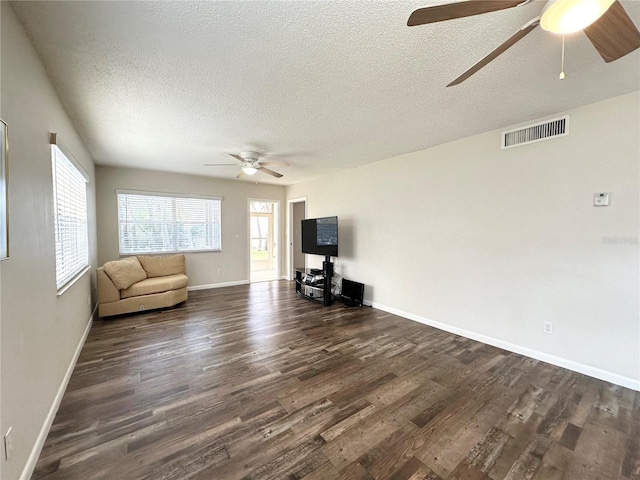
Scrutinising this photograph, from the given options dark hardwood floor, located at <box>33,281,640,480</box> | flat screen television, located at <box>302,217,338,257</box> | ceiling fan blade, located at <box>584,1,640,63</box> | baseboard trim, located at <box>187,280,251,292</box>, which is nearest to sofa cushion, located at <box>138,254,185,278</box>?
baseboard trim, located at <box>187,280,251,292</box>

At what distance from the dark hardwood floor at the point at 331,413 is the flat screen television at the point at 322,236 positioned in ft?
6.17

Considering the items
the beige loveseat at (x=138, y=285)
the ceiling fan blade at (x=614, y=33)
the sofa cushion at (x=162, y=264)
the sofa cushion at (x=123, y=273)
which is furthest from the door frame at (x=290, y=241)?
the ceiling fan blade at (x=614, y=33)

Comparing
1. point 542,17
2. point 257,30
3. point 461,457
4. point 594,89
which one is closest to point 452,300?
point 461,457

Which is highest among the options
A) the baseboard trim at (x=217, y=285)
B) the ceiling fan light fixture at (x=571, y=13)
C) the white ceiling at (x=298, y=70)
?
the white ceiling at (x=298, y=70)

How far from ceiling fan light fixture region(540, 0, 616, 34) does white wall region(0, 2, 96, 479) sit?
2547mm

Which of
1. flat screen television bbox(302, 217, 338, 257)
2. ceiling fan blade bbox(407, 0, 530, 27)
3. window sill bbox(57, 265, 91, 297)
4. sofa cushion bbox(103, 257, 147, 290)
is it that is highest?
ceiling fan blade bbox(407, 0, 530, 27)

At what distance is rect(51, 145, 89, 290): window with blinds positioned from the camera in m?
2.30

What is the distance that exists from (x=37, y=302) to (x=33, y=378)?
0.45m

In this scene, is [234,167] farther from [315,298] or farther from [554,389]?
[554,389]

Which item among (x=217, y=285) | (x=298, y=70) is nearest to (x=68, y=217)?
(x=298, y=70)

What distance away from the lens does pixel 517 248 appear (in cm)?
291

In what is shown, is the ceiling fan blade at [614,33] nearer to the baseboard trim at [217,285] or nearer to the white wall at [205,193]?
the white wall at [205,193]

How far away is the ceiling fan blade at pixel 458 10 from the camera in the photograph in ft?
3.66

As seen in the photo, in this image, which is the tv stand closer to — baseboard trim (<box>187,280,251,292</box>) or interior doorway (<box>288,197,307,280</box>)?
interior doorway (<box>288,197,307,280</box>)
